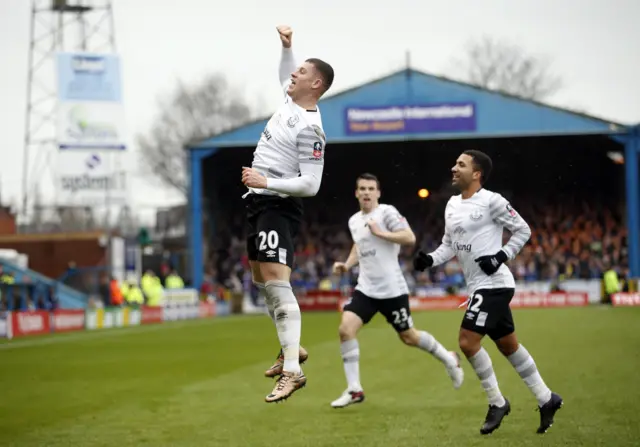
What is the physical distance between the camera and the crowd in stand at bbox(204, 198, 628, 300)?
36.6 metres

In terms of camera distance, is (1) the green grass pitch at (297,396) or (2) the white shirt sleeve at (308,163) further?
(1) the green grass pitch at (297,396)

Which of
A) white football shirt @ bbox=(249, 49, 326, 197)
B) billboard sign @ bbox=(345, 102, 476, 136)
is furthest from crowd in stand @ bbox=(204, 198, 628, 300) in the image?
white football shirt @ bbox=(249, 49, 326, 197)

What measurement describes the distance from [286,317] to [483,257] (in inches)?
90.8

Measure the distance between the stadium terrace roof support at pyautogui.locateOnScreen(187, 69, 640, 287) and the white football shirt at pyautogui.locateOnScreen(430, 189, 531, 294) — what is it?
3162cm

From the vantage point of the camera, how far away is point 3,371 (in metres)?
17.8

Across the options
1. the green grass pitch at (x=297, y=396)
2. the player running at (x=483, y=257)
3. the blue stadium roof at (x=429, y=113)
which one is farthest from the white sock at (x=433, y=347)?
the blue stadium roof at (x=429, y=113)

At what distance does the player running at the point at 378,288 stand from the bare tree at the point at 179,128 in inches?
2196

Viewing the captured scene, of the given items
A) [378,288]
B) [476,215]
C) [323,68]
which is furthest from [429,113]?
[323,68]

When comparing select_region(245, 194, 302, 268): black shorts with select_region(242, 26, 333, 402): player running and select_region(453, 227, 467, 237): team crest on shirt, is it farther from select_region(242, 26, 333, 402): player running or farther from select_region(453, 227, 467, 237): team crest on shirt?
select_region(453, 227, 467, 237): team crest on shirt

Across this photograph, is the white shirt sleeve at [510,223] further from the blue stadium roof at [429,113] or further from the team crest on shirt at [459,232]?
the blue stadium roof at [429,113]

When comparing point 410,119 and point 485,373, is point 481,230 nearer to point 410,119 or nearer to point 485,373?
point 485,373

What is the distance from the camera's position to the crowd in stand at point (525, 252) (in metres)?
36.6

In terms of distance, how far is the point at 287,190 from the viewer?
315 inches

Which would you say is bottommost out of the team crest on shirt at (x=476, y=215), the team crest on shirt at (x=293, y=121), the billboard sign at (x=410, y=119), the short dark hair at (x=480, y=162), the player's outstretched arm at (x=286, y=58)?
the team crest on shirt at (x=476, y=215)
